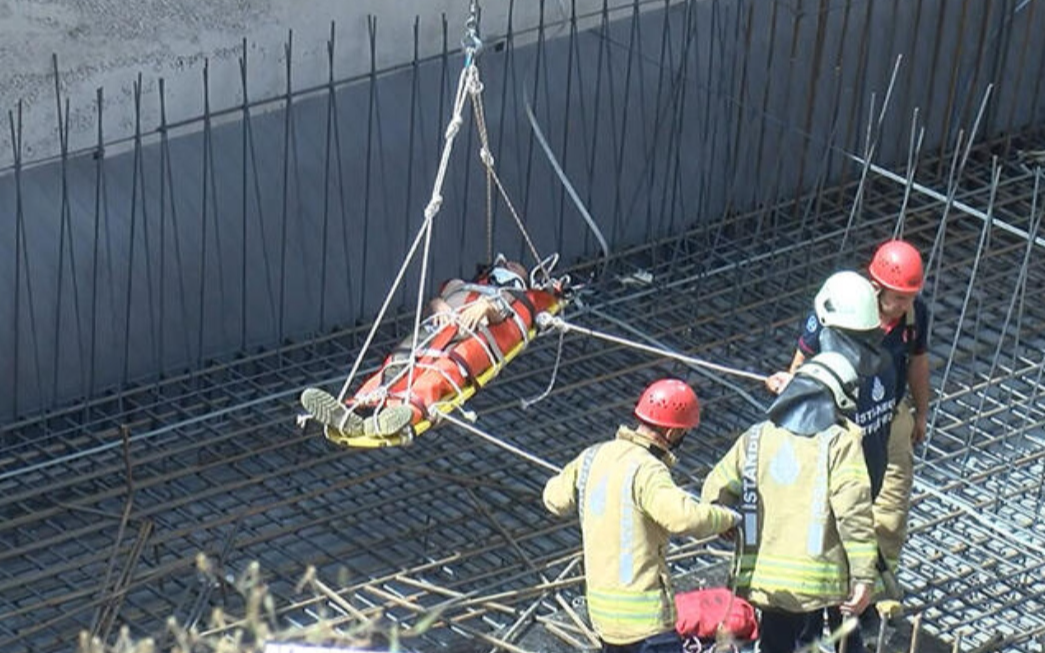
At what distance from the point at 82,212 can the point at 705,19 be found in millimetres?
3559

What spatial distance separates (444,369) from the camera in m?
10.8

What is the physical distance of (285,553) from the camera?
11297 mm

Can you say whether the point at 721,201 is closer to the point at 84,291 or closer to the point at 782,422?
Result: the point at 84,291

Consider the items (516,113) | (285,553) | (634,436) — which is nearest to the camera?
(634,436)

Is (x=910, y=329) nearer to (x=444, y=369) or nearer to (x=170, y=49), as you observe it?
(x=444, y=369)

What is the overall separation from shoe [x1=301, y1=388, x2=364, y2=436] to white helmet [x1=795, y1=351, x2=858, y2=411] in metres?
1.77

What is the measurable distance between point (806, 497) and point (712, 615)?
93 centimetres

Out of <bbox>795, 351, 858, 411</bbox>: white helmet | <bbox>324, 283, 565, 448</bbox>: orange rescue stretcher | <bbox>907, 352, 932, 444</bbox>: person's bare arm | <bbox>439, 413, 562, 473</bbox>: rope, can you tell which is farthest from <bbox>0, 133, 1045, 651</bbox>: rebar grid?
<bbox>795, 351, 858, 411</bbox>: white helmet

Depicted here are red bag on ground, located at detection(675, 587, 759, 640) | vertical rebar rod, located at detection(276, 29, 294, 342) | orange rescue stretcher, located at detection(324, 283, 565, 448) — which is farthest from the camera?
vertical rebar rod, located at detection(276, 29, 294, 342)

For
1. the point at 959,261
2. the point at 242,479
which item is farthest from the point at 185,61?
the point at 959,261

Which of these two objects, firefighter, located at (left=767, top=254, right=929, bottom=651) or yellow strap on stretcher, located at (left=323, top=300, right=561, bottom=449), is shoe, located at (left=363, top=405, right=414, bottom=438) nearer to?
yellow strap on stretcher, located at (left=323, top=300, right=561, bottom=449)

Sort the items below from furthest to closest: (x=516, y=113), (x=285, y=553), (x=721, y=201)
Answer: (x=721, y=201) < (x=516, y=113) < (x=285, y=553)

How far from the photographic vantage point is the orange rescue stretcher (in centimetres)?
1059

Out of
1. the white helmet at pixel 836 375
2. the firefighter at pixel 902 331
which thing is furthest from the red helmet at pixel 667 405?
the firefighter at pixel 902 331
